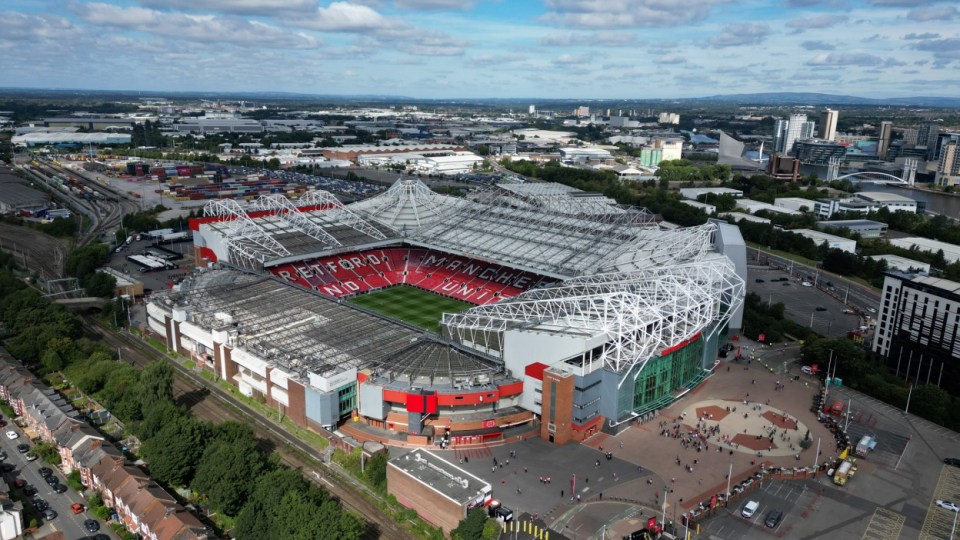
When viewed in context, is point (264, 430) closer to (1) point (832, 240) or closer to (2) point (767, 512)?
(2) point (767, 512)

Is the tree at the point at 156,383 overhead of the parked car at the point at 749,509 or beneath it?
overhead

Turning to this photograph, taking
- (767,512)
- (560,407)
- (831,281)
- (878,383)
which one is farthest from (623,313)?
(831,281)

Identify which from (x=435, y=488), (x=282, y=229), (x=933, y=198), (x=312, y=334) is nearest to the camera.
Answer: (x=435, y=488)

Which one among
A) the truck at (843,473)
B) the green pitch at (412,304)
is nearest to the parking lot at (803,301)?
the truck at (843,473)

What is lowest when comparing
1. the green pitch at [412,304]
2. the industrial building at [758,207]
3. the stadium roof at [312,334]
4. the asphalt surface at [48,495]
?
the asphalt surface at [48,495]

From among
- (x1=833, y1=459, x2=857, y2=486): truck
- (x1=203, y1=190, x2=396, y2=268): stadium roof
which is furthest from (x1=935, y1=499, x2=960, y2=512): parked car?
(x1=203, y1=190, x2=396, y2=268): stadium roof

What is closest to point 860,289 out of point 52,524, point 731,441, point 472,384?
point 731,441

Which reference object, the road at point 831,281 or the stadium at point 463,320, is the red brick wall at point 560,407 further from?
the road at point 831,281

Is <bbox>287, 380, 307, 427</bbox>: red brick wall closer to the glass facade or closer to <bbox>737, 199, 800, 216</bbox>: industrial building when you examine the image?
the glass facade

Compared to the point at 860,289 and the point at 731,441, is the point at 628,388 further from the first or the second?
the point at 860,289
